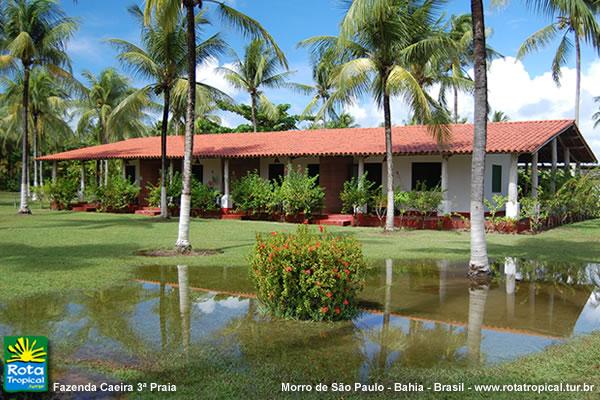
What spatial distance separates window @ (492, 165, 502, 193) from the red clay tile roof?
140 cm

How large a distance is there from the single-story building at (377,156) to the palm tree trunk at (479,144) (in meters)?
8.04

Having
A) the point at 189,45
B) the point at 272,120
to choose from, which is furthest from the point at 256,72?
the point at 189,45

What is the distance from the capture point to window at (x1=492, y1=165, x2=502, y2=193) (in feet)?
65.4

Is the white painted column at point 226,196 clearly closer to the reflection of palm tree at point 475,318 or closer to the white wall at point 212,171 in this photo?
the white wall at point 212,171

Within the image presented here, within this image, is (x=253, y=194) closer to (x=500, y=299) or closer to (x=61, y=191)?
(x=61, y=191)

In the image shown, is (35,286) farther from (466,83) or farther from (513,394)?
(466,83)

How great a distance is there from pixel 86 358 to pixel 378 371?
8.66ft

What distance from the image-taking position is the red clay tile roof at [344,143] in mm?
17922

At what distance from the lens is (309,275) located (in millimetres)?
6078

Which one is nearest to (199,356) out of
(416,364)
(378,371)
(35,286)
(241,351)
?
(241,351)

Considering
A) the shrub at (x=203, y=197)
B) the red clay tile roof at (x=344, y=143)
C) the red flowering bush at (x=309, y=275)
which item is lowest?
the red flowering bush at (x=309, y=275)

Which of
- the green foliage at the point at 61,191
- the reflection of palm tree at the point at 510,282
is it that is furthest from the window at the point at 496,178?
the green foliage at the point at 61,191

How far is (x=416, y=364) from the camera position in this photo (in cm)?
484

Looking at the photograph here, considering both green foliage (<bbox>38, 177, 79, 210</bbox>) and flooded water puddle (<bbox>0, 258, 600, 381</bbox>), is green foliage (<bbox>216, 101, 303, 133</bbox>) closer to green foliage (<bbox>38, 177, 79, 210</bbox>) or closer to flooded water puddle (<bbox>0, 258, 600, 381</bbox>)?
green foliage (<bbox>38, 177, 79, 210</bbox>)
